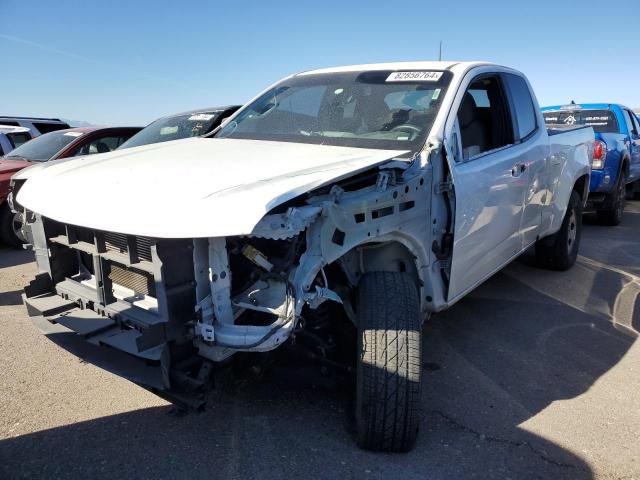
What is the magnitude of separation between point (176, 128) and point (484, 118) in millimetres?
4449

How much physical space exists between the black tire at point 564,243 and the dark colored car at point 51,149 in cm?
601

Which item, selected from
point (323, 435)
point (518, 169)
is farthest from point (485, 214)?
point (323, 435)

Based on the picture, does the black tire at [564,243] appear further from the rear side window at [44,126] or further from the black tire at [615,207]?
the rear side window at [44,126]

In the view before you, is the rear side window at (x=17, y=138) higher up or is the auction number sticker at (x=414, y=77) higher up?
the auction number sticker at (x=414, y=77)

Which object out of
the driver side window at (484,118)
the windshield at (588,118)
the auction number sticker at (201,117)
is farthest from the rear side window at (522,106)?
the windshield at (588,118)

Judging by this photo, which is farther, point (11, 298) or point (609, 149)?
point (609, 149)

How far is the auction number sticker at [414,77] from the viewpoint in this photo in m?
3.55

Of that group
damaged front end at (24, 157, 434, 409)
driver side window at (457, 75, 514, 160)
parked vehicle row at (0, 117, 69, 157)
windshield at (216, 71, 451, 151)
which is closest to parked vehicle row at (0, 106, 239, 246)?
parked vehicle row at (0, 117, 69, 157)

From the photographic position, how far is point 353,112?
3.56m

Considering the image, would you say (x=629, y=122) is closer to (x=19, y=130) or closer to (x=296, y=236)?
(x=296, y=236)

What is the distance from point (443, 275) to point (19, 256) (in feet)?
18.7

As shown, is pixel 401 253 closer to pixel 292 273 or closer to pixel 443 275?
pixel 443 275

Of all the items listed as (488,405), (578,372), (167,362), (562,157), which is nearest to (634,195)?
(562,157)

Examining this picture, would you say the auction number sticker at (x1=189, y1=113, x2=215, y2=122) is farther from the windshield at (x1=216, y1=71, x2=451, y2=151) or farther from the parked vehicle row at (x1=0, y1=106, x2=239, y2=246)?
the windshield at (x1=216, y1=71, x2=451, y2=151)
